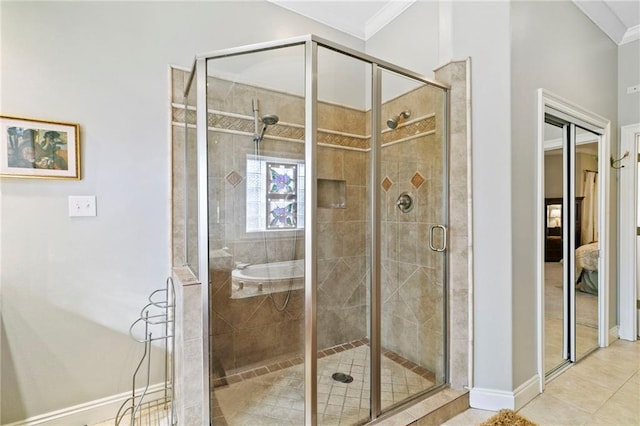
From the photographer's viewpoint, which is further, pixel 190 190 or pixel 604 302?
pixel 604 302

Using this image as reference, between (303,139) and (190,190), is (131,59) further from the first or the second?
(303,139)

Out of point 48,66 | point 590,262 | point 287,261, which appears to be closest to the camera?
point 48,66

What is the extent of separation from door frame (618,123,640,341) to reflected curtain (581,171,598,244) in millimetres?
440

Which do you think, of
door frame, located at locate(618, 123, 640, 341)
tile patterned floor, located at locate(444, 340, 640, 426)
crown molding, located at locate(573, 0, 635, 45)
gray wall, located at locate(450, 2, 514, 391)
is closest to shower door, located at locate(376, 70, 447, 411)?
gray wall, located at locate(450, 2, 514, 391)

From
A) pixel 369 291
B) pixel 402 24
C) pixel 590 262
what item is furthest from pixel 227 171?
pixel 590 262

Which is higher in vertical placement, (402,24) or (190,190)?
(402,24)

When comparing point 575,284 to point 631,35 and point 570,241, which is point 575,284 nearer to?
point 570,241

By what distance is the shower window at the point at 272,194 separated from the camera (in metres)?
1.70

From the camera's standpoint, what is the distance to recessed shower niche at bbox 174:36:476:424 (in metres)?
1.61

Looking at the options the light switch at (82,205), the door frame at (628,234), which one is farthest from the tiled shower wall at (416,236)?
the door frame at (628,234)

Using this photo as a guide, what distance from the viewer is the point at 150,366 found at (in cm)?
195

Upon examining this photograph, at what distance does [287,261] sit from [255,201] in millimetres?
416

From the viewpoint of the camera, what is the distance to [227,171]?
178 cm

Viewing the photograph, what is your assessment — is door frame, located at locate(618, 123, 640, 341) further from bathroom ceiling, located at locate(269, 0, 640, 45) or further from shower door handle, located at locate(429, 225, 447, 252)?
shower door handle, located at locate(429, 225, 447, 252)
